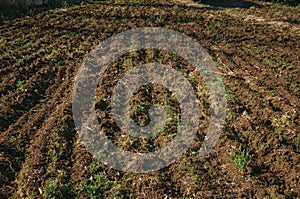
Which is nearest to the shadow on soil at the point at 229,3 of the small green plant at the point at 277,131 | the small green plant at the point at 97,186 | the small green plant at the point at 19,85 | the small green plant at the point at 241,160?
the small green plant at the point at 277,131

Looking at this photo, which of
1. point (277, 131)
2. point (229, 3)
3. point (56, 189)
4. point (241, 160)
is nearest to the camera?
point (56, 189)

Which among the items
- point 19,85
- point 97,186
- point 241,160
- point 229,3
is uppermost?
point 229,3

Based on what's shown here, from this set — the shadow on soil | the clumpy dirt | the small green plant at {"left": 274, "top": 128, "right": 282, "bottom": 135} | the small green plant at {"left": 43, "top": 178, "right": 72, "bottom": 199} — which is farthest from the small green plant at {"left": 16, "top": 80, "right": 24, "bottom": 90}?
the shadow on soil

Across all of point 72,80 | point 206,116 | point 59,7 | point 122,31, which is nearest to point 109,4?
point 59,7

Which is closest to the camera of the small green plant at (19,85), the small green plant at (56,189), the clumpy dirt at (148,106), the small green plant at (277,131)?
the small green plant at (56,189)

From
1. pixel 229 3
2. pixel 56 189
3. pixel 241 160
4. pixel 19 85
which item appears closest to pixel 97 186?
pixel 56 189

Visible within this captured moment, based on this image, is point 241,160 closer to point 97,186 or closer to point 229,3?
point 97,186

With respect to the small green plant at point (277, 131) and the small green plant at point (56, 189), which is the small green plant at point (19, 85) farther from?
the small green plant at point (277, 131)

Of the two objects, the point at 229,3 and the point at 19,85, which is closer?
the point at 19,85

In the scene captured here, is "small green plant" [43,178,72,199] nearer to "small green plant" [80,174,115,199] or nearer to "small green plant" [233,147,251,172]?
"small green plant" [80,174,115,199]
